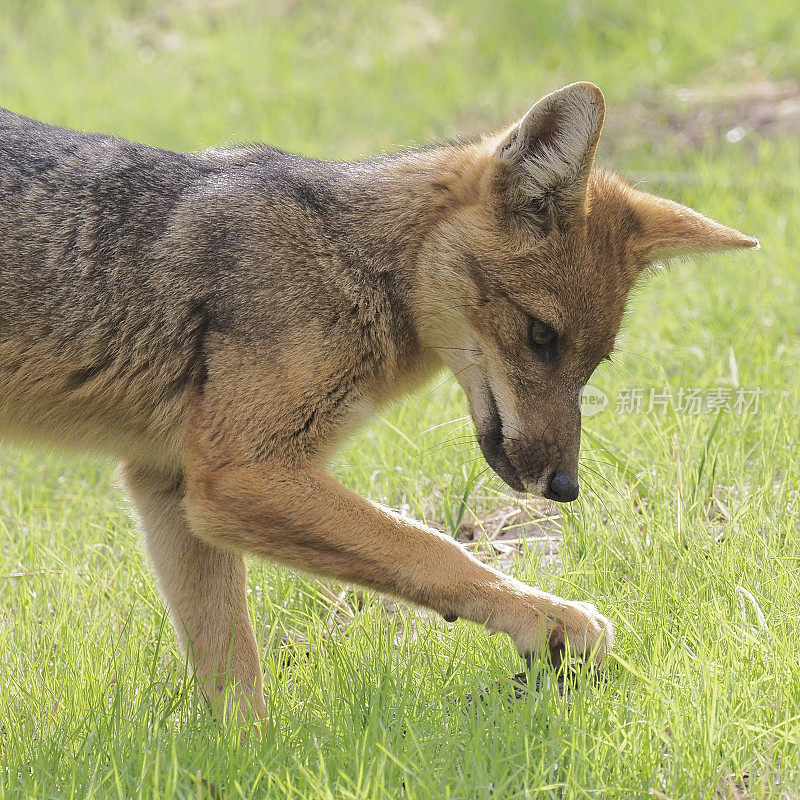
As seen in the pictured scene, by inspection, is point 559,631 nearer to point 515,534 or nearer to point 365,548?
point 365,548

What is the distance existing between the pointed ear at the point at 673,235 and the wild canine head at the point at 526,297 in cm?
16

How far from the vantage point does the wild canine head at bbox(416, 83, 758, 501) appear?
3654 millimetres

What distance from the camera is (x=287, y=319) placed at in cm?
355

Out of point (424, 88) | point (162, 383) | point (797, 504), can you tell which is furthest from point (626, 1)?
point (162, 383)

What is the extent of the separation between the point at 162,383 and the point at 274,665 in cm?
105

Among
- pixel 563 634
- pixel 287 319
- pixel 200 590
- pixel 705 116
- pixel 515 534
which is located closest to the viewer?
pixel 563 634

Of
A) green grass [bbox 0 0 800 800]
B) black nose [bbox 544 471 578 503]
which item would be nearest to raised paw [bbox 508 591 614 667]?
green grass [bbox 0 0 800 800]

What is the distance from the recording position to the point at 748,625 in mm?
3385

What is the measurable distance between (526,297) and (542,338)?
148 millimetres

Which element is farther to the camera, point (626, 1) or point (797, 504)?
point (626, 1)

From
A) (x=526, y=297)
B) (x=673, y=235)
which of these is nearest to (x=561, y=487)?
(x=526, y=297)

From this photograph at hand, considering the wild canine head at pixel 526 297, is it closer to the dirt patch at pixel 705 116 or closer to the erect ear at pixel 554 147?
the erect ear at pixel 554 147

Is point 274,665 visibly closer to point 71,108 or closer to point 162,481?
point 162,481

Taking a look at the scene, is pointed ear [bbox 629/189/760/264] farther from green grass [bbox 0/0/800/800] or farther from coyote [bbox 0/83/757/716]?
green grass [bbox 0/0/800/800]
